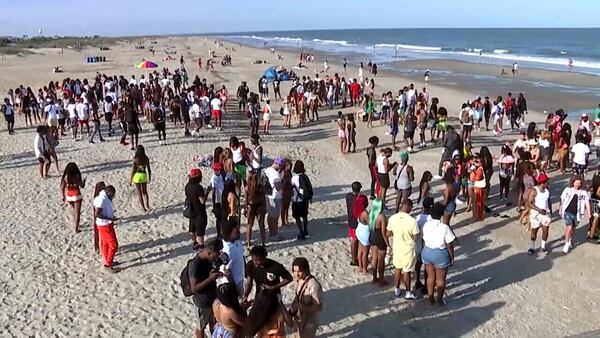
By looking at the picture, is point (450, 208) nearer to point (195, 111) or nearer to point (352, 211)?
point (352, 211)

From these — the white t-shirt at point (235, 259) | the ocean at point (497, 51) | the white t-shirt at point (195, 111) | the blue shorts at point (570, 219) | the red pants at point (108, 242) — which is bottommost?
the red pants at point (108, 242)

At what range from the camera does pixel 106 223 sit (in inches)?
364

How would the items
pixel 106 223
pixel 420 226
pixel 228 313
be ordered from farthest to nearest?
pixel 106 223 < pixel 420 226 < pixel 228 313

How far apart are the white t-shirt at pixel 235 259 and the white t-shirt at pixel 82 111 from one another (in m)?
13.1

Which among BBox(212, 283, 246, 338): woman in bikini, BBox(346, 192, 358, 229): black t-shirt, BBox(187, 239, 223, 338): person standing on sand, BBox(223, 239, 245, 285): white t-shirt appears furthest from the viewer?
BBox(346, 192, 358, 229): black t-shirt

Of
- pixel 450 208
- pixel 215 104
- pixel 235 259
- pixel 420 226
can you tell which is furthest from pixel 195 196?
pixel 215 104

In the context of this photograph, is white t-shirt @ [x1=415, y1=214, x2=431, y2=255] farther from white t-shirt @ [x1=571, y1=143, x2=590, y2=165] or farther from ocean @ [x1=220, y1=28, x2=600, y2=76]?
ocean @ [x1=220, y1=28, x2=600, y2=76]

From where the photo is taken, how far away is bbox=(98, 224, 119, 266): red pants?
30.4 feet

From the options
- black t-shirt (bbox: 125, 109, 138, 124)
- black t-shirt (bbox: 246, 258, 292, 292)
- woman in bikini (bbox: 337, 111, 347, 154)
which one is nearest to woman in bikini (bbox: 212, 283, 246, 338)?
black t-shirt (bbox: 246, 258, 292, 292)

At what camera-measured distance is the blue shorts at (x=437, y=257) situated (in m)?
7.97

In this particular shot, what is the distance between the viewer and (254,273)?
259 inches

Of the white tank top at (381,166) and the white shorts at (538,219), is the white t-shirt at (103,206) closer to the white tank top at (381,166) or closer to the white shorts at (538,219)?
the white tank top at (381,166)

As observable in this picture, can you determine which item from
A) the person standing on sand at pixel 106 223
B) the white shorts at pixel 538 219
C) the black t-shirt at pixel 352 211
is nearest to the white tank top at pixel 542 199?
the white shorts at pixel 538 219

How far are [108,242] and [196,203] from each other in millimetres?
1603
